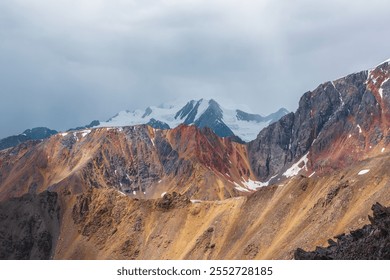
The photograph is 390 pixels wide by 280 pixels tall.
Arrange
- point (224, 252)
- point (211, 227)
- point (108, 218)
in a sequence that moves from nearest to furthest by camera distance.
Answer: point (224, 252)
point (211, 227)
point (108, 218)

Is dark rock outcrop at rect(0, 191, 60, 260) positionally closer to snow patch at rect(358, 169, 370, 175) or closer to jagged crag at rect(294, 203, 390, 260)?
snow patch at rect(358, 169, 370, 175)

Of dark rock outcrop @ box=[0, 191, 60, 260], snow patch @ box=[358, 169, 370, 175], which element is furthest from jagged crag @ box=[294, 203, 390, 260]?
dark rock outcrop @ box=[0, 191, 60, 260]

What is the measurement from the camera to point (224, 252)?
10744 cm

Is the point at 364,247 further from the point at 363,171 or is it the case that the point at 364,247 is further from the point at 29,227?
the point at 29,227

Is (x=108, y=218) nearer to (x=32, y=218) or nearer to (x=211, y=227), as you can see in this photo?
(x=32, y=218)

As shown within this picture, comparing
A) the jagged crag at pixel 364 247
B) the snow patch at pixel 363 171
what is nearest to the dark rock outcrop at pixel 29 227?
the snow patch at pixel 363 171

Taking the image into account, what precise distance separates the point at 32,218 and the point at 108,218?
21.3m

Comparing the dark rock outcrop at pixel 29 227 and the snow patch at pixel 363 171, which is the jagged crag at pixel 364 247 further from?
the dark rock outcrop at pixel 29 227

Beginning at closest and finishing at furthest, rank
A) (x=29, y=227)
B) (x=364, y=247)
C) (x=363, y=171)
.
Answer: (x=364, y=247)
(x=363, y=171)
(x=29, y=227)

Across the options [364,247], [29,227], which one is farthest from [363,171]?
[29,227]

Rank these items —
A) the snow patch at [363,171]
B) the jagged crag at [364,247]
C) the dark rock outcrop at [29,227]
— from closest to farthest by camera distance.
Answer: the jagged crag at [364,247]
the snow patch at [363,171]
the dark rock outcrop at [29,227]
